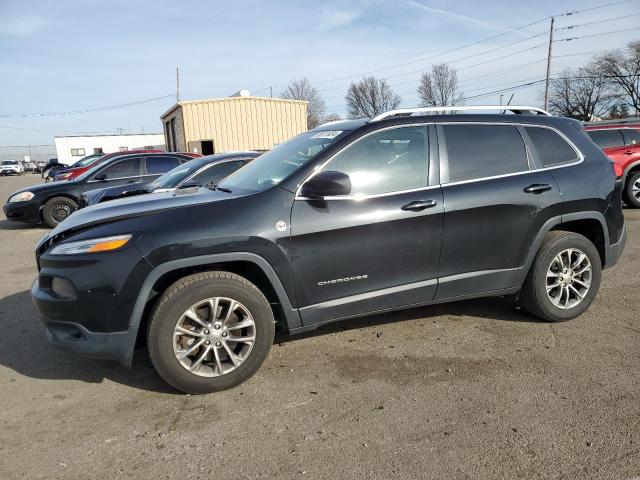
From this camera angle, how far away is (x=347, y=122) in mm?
4070

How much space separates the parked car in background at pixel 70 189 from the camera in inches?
418

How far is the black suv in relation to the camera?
3.06 meters

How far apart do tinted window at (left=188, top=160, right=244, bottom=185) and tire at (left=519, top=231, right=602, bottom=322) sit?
17.2 feet

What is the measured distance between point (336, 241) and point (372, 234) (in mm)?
274

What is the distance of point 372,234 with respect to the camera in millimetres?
3465

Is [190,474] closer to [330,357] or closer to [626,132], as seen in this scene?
[330,357]

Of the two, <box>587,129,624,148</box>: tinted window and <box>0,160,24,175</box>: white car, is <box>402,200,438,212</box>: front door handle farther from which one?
<box>0,160,24,175</box>: white car

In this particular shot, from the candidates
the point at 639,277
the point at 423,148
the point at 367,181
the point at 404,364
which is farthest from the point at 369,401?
the point at 639,277

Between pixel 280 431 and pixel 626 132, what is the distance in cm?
1105

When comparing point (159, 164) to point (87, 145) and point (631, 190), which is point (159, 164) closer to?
point (631, 190)

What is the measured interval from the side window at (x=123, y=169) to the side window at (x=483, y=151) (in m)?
8.90

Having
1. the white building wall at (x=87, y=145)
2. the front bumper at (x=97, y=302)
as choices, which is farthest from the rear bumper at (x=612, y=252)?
the white building wall at (x=87, y=145)

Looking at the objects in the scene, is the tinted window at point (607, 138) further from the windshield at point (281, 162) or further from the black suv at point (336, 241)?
the windshield at point (281, 162)

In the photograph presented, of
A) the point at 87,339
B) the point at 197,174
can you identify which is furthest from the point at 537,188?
the point at 197,174
